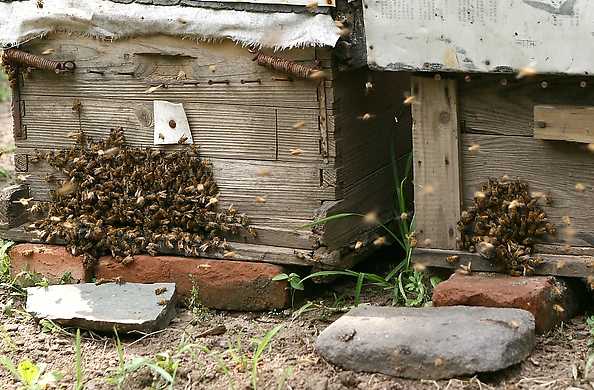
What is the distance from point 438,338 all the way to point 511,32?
1411mm

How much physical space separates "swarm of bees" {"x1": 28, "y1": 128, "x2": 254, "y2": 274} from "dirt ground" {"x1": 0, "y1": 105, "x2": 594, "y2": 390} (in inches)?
17.0

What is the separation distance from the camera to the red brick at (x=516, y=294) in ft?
16.5

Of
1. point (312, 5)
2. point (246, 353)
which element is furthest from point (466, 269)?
point (312, 5)

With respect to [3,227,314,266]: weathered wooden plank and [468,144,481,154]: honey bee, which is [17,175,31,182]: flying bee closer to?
[3,227,314,266]: weathered wooden plank

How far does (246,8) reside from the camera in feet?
18.1

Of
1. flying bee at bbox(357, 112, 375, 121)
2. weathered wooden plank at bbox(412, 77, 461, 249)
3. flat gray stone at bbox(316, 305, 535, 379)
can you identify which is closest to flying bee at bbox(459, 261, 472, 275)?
weathered wooden plank at bbox(412, 77, 461, 249)

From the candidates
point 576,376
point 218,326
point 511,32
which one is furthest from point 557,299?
point 218,326

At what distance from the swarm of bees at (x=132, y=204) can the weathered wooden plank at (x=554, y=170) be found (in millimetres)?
1398

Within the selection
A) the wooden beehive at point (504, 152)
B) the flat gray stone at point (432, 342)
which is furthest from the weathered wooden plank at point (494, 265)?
the flat gray stone at point (432, 342)

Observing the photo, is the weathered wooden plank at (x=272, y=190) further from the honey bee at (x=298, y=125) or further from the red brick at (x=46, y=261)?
the red brick at (x=46, y=261)

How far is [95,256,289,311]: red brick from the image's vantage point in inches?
228

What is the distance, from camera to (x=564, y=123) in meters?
5.00

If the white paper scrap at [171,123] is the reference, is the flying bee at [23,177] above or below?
below

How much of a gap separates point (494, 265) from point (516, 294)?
31cm
